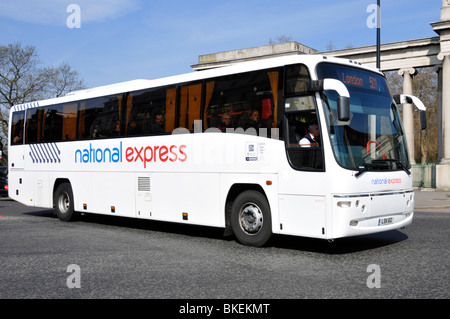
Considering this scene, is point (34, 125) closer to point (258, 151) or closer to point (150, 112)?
point (150, 112)

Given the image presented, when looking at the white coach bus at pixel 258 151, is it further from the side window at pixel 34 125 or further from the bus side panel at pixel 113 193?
the side window at pixel 34 125

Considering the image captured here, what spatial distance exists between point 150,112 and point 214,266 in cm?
507

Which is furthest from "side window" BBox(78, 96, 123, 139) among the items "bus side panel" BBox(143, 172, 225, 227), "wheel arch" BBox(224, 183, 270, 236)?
"wheel arch" BBox(224, 183, 270, 236)

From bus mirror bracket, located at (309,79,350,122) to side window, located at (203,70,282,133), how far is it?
0.94 m

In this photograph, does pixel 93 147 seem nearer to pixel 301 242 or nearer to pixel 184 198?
pixel 184 198

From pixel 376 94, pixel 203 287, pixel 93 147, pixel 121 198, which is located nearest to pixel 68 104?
pixel 93 147

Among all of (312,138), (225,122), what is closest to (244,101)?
(225,122)

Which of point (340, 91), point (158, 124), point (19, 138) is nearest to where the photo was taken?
point (340, 91)

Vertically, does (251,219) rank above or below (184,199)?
below

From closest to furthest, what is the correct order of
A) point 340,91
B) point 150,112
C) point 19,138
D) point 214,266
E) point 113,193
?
1. point 214,266
2. point 340,91
3. point 150,112
4. point 113,193
5. point 19,138

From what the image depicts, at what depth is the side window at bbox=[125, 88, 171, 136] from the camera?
11391 mm

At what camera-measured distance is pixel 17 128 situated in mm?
16297

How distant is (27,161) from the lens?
51.5 feet

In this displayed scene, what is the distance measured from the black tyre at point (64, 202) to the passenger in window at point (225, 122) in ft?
19.4
